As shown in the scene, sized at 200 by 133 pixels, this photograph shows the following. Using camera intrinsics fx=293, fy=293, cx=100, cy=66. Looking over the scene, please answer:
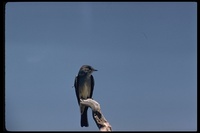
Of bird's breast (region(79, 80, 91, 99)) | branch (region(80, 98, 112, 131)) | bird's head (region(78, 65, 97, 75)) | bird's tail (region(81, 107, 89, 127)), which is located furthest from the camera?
bird's breast (region(79, 80, 91, 99))

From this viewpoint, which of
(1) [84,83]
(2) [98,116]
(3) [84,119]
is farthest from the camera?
(1) [84,83]

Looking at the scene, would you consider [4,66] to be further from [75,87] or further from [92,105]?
[75,87]

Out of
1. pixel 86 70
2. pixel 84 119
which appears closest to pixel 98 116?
pixel 84 119

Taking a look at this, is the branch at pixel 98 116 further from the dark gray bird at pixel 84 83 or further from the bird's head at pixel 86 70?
the bird's head at pixel 86 70

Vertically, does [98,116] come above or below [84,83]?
below

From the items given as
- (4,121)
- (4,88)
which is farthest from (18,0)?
(4,121)

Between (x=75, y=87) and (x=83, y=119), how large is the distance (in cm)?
108

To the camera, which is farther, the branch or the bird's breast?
the bird's breast

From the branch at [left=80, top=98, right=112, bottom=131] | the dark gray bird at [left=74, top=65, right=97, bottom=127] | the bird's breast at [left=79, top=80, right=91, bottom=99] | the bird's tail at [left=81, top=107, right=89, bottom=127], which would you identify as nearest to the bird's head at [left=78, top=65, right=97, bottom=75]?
the dark gray bird at [left=74, top=65, right=97, bottom=127]

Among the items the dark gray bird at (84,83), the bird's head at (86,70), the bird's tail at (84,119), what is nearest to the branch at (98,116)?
the bird's tail at (84,119)

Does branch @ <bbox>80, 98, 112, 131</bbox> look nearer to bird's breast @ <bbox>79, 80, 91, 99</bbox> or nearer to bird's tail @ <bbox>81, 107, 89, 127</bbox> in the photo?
bird's tail @ <bbox>81, 107, 89, 127</bbox>

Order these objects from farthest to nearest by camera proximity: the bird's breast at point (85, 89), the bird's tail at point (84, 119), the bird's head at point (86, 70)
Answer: the bird's breast at point (85, 89) → the bird's head at point (86, 70) → the bird's tail at point (84, 119)

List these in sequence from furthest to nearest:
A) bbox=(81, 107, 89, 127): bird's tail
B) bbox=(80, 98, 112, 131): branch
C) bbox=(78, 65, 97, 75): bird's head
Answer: bbox=(78, 65, 97, 75): bird's head, bbox=(81, 107, 89, 127): bird's tail, bbox=(80, 98, 112, 131): branch

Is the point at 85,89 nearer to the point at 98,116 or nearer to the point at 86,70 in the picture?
the point at 86,70
